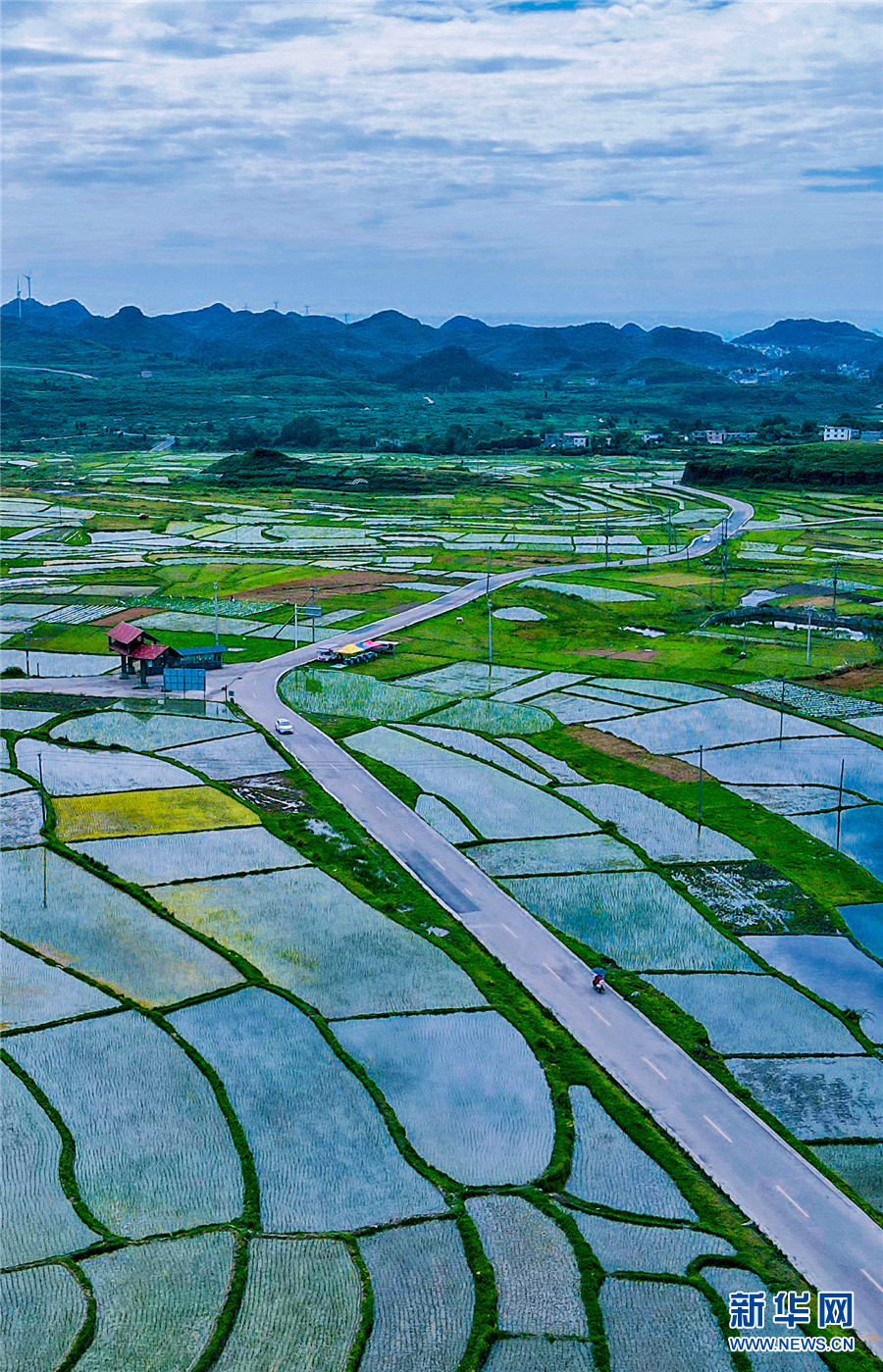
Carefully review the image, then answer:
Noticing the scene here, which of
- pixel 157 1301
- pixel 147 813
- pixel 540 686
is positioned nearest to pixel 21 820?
pixel 147 813

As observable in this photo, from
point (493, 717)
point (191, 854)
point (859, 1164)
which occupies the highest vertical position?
point (493, 717)

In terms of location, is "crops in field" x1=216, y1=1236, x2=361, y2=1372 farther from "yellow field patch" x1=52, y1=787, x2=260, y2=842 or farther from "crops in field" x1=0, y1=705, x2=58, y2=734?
"crops in field" x1=0, y1=705, x2=58, y2=734

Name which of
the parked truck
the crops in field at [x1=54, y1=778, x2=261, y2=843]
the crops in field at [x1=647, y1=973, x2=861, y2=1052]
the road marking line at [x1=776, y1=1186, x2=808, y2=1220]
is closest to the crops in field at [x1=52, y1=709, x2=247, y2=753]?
the crops in field at [x1=54, y1=778, x2=261, y2=843]

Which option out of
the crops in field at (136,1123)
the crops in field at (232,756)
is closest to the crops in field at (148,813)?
the crops in field at (232,756)

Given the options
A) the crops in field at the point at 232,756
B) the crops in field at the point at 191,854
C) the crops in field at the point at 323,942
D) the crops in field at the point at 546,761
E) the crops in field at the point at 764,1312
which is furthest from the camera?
the crops in field at the point at 232,756

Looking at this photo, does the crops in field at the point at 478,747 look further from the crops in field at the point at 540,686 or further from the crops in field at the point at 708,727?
the crops in field at the point at 540,686

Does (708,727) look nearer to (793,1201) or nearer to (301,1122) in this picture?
(793,1201)

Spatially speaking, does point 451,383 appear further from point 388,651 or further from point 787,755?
point 787,755
